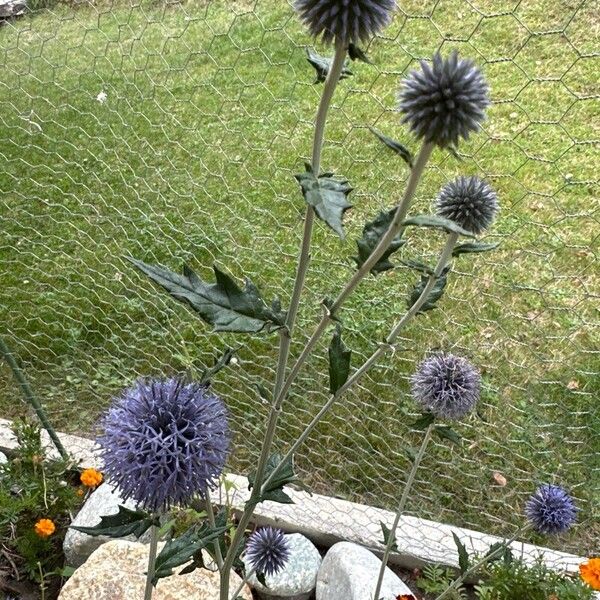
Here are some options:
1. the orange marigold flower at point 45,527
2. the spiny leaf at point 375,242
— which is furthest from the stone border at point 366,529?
the spiny leaf at point 375,242

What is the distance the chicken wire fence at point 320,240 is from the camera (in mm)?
2012

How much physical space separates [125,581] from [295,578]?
1.35ft

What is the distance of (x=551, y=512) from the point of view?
139cm

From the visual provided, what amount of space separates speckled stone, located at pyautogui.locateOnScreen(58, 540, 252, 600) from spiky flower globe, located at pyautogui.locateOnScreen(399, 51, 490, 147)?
1.29m

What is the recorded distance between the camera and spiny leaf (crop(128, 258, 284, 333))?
0.76m

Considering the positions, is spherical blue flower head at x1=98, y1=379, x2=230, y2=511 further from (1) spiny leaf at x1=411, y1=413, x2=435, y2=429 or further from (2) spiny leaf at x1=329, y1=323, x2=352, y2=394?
(1) spiny leaf at x1=411, y1=413, x2=435, y2=429

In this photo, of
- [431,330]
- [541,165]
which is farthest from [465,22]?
[431,330]

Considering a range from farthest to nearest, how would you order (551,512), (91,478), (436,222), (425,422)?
1. (91,478)
2. (551,512)
3. (425,422)
4. (436,222)

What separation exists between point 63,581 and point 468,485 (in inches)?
A: 45.0

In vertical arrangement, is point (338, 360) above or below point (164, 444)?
above

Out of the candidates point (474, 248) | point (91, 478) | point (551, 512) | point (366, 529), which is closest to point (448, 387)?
point (551, 512)

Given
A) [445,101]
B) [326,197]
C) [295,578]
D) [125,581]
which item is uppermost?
[445,101]

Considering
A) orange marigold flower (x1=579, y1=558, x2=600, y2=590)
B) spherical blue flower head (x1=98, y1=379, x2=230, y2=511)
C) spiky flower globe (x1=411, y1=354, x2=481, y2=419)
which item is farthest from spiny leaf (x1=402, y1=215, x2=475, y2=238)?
orange marigold flower (x1=579, y1=558, x2=600, y2=590)

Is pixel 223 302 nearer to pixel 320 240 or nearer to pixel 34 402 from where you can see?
pixel 34 402
